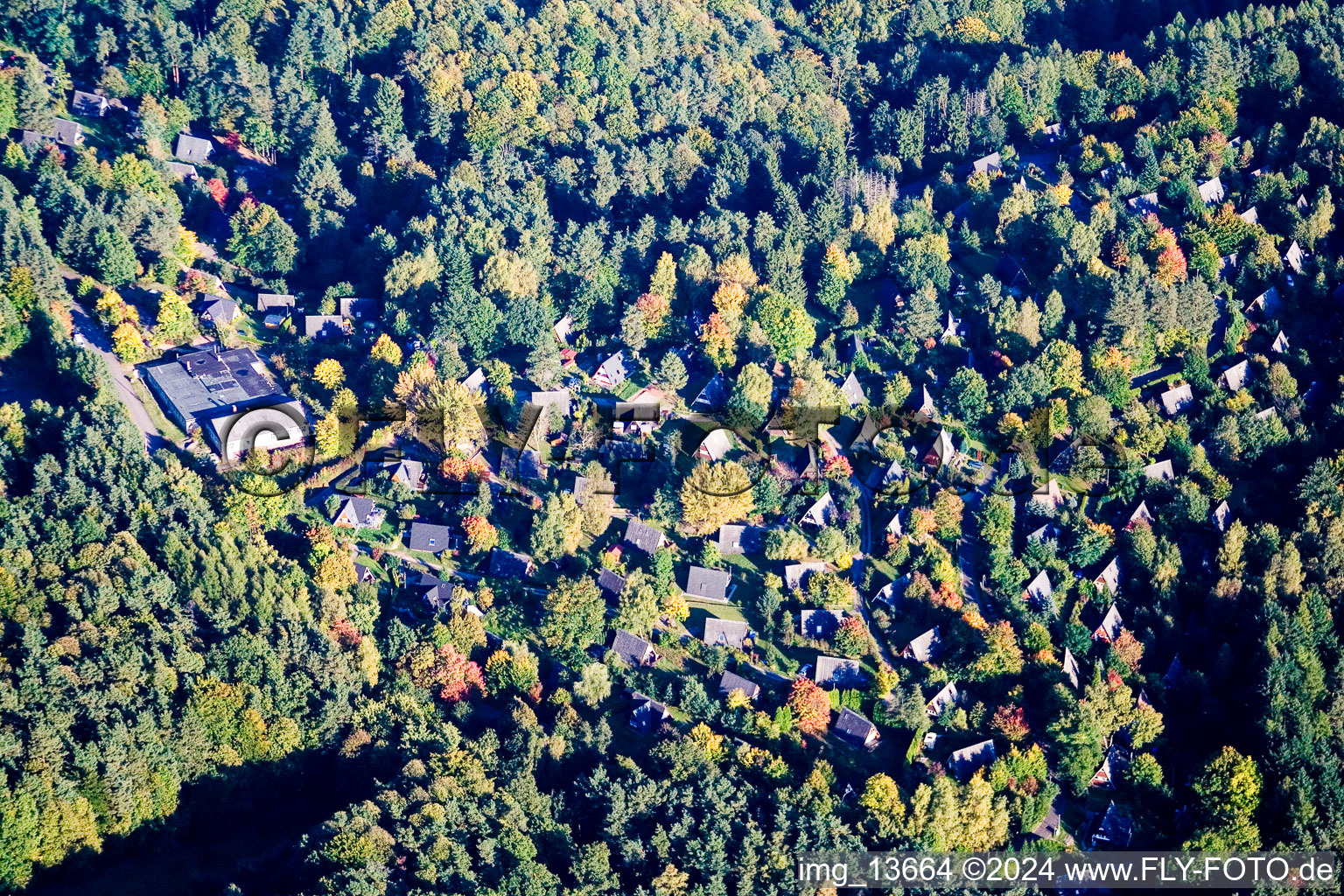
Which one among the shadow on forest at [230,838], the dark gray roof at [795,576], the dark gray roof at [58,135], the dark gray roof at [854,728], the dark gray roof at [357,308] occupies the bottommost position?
the shadow on forest at [230,838]

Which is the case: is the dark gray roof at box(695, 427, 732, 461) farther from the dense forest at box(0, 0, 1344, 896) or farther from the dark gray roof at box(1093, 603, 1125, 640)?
the dark gray roof at box(1093, 603, 1125, 640)

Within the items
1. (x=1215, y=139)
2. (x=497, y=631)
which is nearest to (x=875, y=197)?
(x=1215, y=139)

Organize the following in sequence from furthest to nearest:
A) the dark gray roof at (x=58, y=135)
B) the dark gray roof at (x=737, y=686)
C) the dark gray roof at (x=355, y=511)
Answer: the dark gray roof at (x=58, y=135)
the dark gray roof at (x=355, y=511)
the dark gray roof at (x=737, y=686)

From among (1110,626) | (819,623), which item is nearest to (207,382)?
(819,623)

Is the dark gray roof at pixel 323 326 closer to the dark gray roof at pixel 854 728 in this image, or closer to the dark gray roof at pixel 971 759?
the dark gray roof at pixel 854 728

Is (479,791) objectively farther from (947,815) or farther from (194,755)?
(947,815)

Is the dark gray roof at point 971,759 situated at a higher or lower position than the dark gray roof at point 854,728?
lower

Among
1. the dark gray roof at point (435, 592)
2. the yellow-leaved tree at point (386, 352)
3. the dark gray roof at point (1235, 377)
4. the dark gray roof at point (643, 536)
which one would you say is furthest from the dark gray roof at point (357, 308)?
the dark gray roof at point (1235, 377)

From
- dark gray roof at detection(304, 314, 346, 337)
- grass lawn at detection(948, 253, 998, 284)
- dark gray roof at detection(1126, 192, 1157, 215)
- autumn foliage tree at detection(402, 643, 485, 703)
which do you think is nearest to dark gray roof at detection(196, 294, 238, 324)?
dark gray roof at detection(304, 314, 346, 337)
